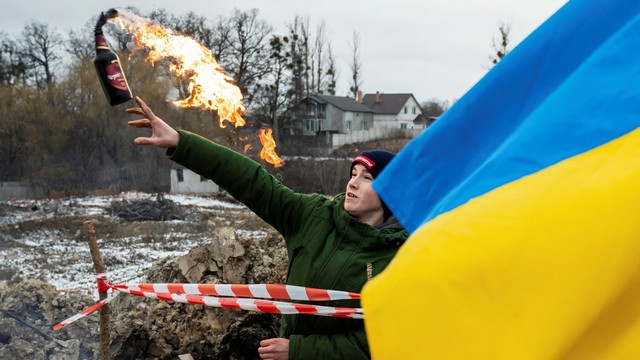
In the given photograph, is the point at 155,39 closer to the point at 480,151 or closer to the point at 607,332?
the point at 480,151

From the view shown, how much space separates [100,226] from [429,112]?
69427mm

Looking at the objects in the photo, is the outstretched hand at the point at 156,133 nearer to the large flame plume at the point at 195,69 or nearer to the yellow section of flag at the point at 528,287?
the large flame plume at the point at 195,69

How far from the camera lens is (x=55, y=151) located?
38125 millimetres

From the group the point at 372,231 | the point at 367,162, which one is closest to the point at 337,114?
the point at 367,162

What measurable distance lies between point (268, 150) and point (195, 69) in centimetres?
97

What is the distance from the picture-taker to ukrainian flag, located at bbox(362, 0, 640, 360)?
157 centimetres

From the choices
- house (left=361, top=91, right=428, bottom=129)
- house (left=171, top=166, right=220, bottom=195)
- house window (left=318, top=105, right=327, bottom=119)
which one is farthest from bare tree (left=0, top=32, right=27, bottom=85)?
house (left=361, top=91, right=428, bottom=129)

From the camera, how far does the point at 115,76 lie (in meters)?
3.77

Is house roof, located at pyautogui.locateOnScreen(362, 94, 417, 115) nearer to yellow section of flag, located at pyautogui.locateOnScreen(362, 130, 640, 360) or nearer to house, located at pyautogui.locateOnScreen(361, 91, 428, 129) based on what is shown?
house, located at pyautogui.locateOnScreen(361, 91, 428, 129)

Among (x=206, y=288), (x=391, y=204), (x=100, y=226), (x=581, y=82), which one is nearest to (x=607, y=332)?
(x=581, y=82)

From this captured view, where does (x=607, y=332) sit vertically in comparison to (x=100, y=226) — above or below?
above

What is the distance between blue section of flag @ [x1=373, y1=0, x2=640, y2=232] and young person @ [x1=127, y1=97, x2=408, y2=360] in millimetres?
759

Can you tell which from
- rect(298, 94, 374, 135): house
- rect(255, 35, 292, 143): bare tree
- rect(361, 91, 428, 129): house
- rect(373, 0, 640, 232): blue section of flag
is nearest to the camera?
rect(373, 0, 640, 232): blue section of flag

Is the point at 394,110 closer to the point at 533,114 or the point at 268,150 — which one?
the point at 268,150
